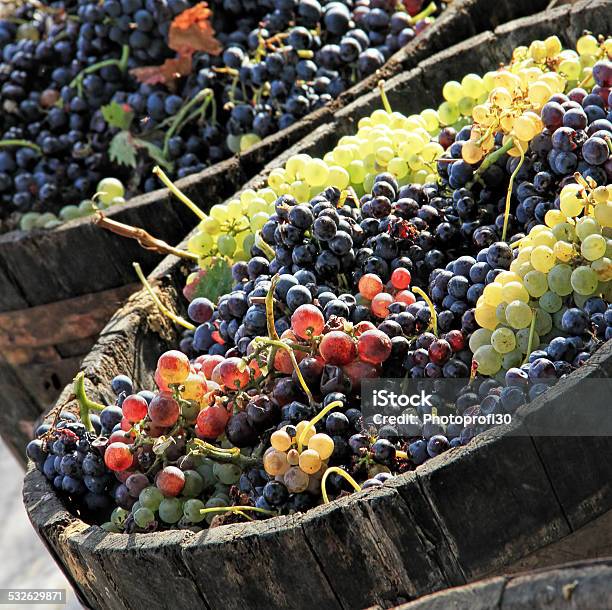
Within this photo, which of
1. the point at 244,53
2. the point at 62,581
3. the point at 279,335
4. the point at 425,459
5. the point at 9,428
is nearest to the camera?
the point at 425,459

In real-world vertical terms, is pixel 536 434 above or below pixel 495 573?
above

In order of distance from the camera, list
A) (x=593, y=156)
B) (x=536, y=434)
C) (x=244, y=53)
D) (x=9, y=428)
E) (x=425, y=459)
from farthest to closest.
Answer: (x=9, y=428), (x=244, y=53), (x=593, y=156), (x=425, y=459), (x=536, y=434)

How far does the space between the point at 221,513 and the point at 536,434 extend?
53cm

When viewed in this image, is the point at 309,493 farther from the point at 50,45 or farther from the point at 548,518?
the point at 50,45

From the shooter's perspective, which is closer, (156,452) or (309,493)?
(309,493)

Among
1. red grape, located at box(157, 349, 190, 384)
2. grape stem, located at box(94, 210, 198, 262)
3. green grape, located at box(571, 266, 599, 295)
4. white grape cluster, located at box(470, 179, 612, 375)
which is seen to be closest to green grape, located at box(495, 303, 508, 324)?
white grape cluster, located at box(470, 179, 612, 375)

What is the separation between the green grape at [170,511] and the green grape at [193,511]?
0.8 inches

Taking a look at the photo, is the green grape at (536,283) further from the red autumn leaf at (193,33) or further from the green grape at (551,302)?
the red autumn leaf at (193,33)

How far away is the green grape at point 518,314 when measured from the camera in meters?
1.47

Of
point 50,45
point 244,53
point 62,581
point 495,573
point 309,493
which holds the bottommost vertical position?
point 62,581

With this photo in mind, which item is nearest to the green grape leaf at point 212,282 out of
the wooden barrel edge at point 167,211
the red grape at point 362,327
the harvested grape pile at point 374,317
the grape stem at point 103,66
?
the harvested grape pile at point 374,317

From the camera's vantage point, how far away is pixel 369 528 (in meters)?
1.31

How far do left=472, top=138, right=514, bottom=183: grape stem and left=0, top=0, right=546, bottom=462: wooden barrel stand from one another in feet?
2.34

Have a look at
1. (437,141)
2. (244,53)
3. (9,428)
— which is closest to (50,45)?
(244,53)
